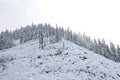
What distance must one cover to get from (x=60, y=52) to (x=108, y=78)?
2467 centimetres

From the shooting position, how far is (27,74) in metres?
36.5

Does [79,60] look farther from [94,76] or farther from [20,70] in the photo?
[20,70]

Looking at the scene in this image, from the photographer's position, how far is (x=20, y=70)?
4041 centimetres

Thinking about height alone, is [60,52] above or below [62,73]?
above

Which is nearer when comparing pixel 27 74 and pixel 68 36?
pixel 27 74

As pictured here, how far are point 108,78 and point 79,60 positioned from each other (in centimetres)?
1235

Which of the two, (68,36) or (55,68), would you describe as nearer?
(55,68)

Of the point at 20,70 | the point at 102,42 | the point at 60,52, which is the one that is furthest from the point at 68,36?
the point at 20,70

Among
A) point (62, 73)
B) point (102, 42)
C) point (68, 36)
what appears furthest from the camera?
point (68, 36)

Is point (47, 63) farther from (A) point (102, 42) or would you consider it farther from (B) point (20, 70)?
(A) point (102, 42)

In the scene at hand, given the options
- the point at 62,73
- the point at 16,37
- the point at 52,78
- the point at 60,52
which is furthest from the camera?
the point at 16,37

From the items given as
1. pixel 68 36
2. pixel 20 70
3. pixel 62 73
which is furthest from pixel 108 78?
pixel 68 36

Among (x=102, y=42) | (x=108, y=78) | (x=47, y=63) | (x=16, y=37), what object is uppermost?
(x=16, y=37)

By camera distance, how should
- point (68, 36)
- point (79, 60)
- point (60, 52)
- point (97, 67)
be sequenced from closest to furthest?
1. point (97, 67)
2. point (79, 60)
3. point (60, 52)
4. point (68, 36)
